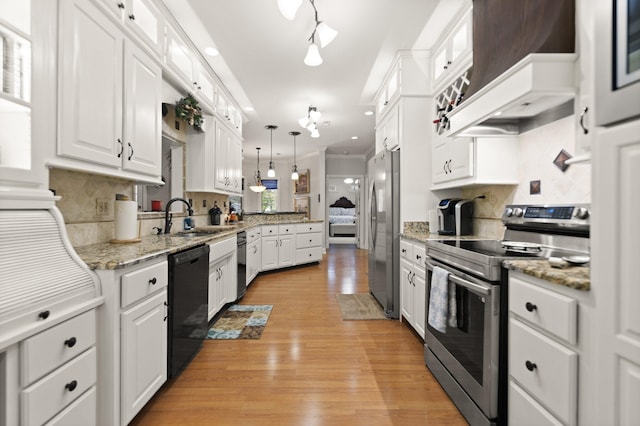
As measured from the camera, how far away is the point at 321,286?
441 cm

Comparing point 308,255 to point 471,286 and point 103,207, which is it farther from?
point 471,286

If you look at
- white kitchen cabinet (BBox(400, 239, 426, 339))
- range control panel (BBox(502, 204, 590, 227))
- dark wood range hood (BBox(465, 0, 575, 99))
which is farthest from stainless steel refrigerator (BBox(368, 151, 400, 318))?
dark wood range hood (BBox(465, 0, 575, 99))

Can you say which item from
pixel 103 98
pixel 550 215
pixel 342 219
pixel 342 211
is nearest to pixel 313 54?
pixel 103 98

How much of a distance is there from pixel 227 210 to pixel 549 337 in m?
4.49

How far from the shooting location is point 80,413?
1.17 m

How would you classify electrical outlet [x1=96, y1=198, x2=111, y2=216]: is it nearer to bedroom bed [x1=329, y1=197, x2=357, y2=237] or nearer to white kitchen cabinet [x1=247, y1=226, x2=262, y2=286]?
white kitchen cabinet [x1=247, y1=226, x2=262, y2=286]

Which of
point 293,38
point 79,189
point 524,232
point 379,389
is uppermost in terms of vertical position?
point 293,38

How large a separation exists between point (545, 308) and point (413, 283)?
5.17 feet

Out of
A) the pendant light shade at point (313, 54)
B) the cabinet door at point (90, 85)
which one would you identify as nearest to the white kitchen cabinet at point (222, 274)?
the cabinet door at point (90, 85)

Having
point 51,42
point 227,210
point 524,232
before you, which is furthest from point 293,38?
point 227,210

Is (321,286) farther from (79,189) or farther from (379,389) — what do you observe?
(79,189)

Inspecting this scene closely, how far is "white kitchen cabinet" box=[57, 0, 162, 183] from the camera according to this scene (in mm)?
1442

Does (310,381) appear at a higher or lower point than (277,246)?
lower

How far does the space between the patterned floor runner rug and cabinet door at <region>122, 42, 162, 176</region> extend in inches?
59.1
